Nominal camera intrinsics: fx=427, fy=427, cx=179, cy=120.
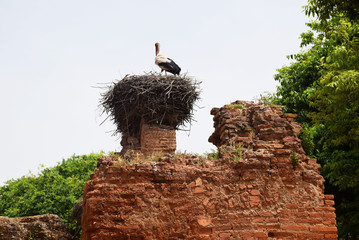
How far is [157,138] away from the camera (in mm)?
10492

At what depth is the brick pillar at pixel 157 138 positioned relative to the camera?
1030 centimetres

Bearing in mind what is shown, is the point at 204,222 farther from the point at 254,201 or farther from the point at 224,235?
the point at 254,201

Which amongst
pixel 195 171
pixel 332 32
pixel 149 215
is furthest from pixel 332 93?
pixel 149 215

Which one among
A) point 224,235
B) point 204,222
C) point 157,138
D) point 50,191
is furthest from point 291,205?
point 50,191

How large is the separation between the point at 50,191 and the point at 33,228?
784cm

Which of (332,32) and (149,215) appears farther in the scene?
(332,32)

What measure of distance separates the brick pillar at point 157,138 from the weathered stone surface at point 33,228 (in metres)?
2.58

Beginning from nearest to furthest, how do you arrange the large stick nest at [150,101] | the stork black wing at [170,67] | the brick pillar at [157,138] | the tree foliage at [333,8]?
the tree foliage at [333,8]
the brick pillar at [157,138]
the large stick nest at [150,101]
the stork black wing at [170,67]

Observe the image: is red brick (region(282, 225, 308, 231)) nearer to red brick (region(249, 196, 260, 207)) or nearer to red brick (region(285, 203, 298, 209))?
red brick (region(285, 203, 298, 209))

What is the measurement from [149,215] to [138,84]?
535 cm

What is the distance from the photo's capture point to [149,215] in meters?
6.21

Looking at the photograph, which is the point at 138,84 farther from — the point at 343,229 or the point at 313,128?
the point at 343,229

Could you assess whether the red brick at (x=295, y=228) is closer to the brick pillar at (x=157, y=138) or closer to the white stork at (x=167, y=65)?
the brick pillar at (x=157, y=138)

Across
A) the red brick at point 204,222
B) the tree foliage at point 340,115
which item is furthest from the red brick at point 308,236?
the tree foliage at point 340,115
